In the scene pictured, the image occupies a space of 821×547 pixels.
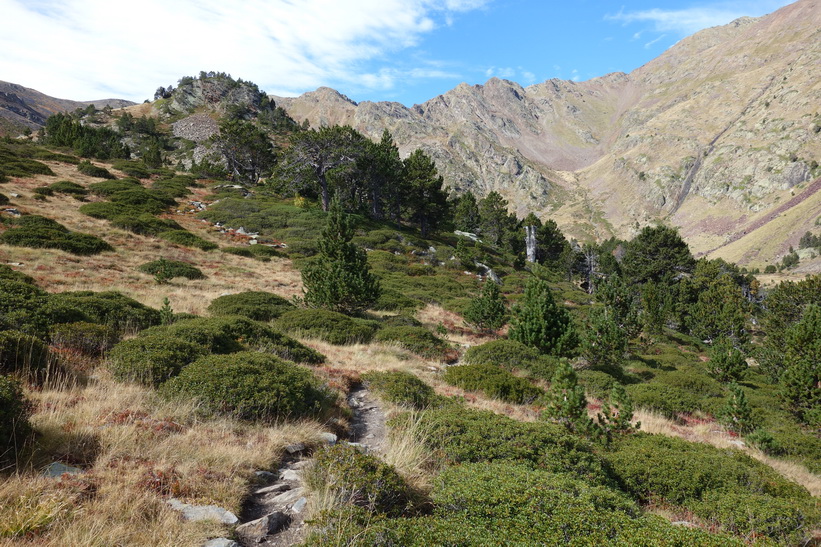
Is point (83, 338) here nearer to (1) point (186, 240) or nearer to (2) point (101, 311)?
(2) point (101, 311)

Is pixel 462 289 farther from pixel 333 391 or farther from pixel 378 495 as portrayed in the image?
pixel 378 495

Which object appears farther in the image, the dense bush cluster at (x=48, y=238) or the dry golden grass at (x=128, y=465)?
the dense bush cluster at (x=48, y=238)

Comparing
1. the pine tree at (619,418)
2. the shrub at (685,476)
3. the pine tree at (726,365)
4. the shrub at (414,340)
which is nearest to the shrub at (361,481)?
the shrub at (685,476)

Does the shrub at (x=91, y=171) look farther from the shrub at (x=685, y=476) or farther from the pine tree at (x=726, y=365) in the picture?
the pine tree at (x=726, y=365)

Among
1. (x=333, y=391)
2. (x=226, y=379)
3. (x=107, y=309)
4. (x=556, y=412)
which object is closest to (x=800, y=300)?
(x=556, y=412)

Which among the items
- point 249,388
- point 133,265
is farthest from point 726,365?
point 133,265

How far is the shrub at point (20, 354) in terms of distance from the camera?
6.06 meters

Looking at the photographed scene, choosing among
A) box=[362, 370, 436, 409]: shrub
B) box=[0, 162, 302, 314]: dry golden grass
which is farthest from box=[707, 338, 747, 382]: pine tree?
box=[0, 162, 302, 314]: dry golden grass

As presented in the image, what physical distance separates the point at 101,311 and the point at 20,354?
4261 mm

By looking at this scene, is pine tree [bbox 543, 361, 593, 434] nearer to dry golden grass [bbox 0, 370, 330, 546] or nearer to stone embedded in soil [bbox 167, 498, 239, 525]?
dry golden grass [bbox 0, 370, 330, 546]

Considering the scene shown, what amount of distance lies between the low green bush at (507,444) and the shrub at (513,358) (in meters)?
8.14

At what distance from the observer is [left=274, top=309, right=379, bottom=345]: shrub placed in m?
14.7

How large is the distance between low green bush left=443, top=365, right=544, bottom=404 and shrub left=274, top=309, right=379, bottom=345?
4.53 metres

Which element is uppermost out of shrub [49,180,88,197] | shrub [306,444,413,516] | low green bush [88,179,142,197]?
low green bush [88,179,142,197]
